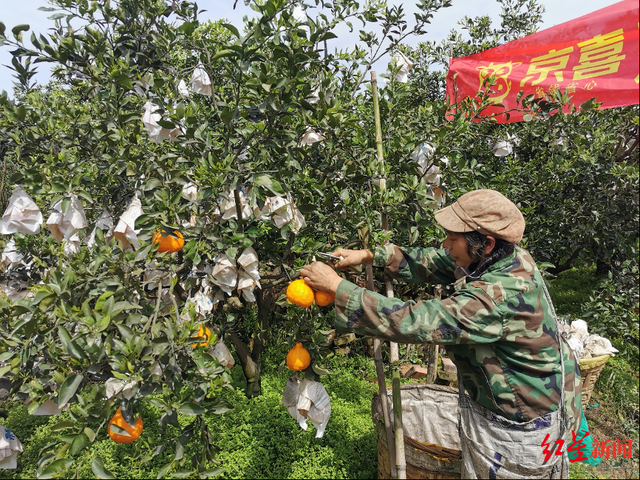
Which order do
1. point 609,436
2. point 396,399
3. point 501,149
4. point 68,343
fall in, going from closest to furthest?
point 68,343, point 396,399, point 609,436, point 501,149

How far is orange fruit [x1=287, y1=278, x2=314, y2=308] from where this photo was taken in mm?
1514

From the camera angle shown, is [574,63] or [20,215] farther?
[574,63]

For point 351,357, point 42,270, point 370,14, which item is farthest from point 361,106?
point 351,357

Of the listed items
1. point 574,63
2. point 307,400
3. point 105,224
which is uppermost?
point 574,63

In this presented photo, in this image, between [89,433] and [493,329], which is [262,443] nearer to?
[89,433]

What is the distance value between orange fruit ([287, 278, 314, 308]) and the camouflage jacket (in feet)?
0.50

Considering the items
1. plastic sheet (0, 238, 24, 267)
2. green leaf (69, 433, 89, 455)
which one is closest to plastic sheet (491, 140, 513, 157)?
green leaf (69, 433, 89, 455)

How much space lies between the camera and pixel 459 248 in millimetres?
1565

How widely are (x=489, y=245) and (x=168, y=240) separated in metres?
1.31

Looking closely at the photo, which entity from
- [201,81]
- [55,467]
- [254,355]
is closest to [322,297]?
[55,467]

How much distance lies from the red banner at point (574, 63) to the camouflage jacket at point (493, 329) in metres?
1.20

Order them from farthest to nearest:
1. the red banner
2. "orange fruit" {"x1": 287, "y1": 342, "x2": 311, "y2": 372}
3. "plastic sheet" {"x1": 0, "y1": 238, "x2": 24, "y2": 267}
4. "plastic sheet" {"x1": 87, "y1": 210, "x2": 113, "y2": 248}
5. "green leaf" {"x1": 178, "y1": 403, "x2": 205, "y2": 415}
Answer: the red banner < "plastic sheet" {"x1": 0, "y1": 238, "x2": 24, "y2": 267} < "plastic sheet" {"x1": 87, "y1": 210, "x2": 113, "y2": 248} < "orange fruit" {"x1": 287, "y1": 342, "x2": 311, "y2": 372} < "green leaf" {"x1": 178, "y1": 403, "x2": 205, "y2": 415}

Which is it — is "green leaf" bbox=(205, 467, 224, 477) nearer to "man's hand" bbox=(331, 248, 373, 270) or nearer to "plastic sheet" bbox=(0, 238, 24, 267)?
"man's hand" bbox=(331, 248, 373, 270)

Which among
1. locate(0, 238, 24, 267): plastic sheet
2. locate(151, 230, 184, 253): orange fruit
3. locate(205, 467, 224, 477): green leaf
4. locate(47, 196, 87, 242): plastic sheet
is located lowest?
locate(205, 467, 224, 477): green leaf
